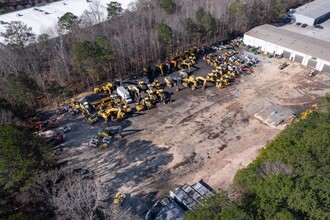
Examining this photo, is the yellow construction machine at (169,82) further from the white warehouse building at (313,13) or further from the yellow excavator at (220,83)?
the white warehouse building at (313,13)

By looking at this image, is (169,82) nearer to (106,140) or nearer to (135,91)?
(135,91)

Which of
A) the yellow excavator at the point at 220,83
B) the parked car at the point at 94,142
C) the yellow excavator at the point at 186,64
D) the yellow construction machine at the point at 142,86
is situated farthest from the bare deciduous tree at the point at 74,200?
the yellow excavator at the point at 186,64

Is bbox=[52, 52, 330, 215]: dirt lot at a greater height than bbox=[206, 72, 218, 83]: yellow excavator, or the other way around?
bbox=[206, 72, 218, 83]: yellow excavator

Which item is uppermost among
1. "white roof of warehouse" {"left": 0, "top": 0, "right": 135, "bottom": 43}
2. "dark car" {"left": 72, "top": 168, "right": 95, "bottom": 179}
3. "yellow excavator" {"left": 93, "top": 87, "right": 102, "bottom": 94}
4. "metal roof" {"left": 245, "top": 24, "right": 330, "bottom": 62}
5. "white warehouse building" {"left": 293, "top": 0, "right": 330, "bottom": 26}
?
"white roof of warehouse" {"left": 0, "top": 0, "right": 135, "bottom": 43}

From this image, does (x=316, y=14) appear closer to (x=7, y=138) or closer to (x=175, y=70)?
(x=175, y=70)

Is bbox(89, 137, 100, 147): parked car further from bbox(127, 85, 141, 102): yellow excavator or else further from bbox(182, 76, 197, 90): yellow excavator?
bbox(182, 76, 197, 90): yellow excavator

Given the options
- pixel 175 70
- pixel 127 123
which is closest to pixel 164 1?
pixel 175 70

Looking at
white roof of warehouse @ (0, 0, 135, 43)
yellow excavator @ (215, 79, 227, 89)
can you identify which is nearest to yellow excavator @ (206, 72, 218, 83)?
yellow excavator @ (215, 79, 227, 89)
